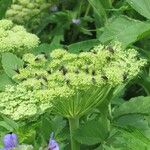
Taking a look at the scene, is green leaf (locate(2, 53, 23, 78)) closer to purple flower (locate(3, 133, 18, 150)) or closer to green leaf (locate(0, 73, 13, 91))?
green leaf (locate(0, 73, 13, 91))

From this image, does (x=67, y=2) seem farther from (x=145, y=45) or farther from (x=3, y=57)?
(x=3, y=57)

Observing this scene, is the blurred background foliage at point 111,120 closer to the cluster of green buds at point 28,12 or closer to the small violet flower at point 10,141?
the small violet flower at point 10,141

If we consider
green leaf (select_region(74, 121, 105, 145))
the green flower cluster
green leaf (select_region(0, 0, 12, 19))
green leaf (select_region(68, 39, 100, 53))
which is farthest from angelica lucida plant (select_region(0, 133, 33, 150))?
green leaf (select_region(0, 0, 12, 19))

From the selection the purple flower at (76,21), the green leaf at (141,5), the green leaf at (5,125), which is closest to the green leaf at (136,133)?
the green leaf at (5,125)

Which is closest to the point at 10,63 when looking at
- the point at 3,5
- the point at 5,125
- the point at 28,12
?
the point at 5,125

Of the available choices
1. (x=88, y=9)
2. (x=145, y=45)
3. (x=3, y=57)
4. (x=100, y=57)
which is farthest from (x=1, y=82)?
(x=88, y=9)

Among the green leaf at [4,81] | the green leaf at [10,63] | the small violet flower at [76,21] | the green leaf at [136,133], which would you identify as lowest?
the small violet flower at [76,21]
